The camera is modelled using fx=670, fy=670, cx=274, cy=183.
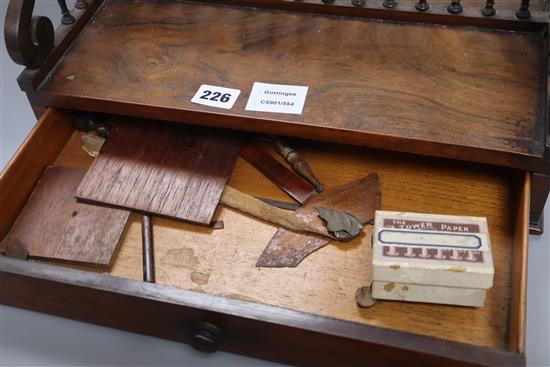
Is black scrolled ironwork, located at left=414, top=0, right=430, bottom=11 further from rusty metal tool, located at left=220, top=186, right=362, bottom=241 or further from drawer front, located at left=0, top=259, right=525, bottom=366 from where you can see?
drawer front, located at left=0, top=259, right=525, bottom=366

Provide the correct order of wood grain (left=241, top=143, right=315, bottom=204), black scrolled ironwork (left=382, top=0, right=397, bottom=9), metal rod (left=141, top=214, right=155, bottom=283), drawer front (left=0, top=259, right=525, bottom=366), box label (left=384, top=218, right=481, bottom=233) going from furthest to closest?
black scrolled ironwork (left=382, top=0, right=397, bottom=9)
wood grain (left=241, top=143, right=315, bottom=204)
metal rod (left=141, top=214, right=155, bottom=283)
box label (left=384, top=218, right=481, bottom=233)
drawer front (left=0, top=259, right=525, bottom=366)

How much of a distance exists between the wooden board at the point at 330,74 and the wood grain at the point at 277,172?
0.31 feet

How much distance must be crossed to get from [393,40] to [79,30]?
2.23 feet

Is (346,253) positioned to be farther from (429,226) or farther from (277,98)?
(277,98)

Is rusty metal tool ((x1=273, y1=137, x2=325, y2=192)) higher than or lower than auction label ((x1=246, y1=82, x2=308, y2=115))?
lower

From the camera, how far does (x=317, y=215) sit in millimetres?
1242

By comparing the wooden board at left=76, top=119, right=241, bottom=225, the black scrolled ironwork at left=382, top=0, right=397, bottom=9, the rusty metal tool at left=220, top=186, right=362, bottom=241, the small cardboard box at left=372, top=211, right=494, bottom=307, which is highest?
the black scrolled ironwork at left=382, top=0, right=397, bottom=9

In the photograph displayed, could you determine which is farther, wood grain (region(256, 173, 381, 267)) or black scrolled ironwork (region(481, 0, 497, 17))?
black scrolled ironwork (region(481, 0, 497, 17))

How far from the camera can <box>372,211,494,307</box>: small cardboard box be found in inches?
40.3

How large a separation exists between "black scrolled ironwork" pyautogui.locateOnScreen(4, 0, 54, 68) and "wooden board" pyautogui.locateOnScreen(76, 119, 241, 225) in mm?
207

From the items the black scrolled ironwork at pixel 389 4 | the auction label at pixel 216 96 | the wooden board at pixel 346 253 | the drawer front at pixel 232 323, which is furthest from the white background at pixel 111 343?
the black scrolled ironwork at pixel 389 4

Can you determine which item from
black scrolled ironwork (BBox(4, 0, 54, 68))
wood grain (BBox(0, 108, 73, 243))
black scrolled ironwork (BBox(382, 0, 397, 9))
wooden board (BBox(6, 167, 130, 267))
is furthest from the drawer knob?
black scrolled ironwork (BBox(382, 0, 397, 9))

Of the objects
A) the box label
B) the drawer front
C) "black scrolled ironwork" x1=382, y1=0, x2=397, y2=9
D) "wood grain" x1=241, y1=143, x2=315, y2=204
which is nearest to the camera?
the drawer front

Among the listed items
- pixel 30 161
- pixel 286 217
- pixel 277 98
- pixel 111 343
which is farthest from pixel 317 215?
pixel 30 161
